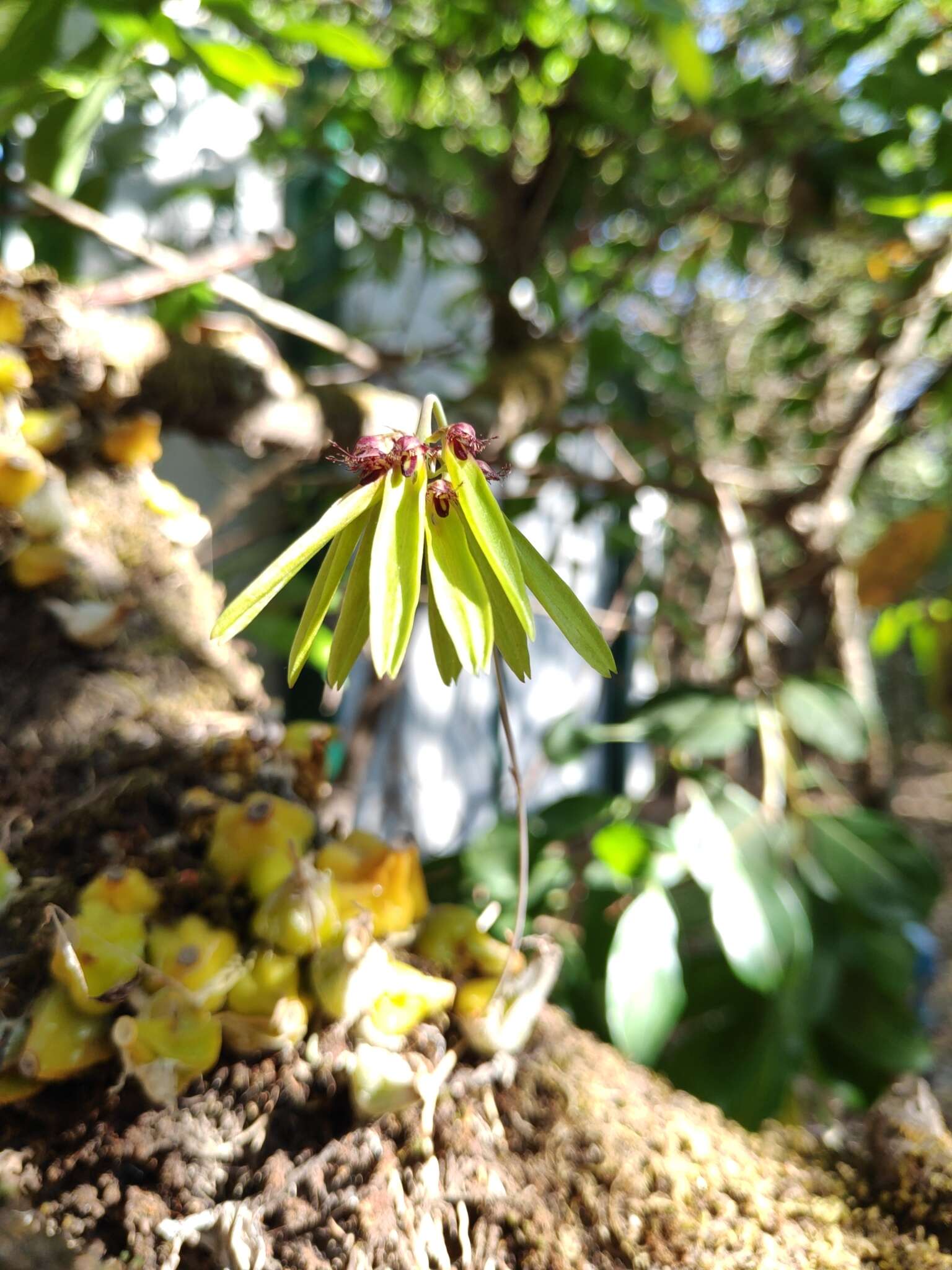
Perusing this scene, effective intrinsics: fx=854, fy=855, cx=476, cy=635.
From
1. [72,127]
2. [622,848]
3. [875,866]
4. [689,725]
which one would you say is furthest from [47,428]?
[875,866]

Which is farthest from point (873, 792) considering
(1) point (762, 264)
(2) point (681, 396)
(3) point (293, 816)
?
(1) point (762, 264)

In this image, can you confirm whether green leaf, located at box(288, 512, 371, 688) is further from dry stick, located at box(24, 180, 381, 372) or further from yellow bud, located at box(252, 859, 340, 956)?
dry stick, located at box(24, 180, 381, 372)

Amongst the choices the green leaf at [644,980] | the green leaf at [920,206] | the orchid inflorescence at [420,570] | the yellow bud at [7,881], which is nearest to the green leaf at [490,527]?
the orchid inflorescence at [420,570]

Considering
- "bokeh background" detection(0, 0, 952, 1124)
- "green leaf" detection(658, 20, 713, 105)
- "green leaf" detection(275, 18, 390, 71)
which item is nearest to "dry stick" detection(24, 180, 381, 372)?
"bokeh background" detection(0, 0, 952, 1124)

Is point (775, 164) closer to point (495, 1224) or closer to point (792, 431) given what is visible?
point (495, 1224)

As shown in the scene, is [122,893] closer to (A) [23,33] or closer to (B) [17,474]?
(B) [17,474]

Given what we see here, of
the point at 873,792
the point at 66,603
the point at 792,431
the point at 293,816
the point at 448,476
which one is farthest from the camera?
the point at 792,431

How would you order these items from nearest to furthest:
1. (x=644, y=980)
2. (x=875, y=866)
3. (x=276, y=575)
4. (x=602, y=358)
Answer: (x=276, y=575) → (x=644, y=980) → (x=875, y=866) → (x=602, y=358)
